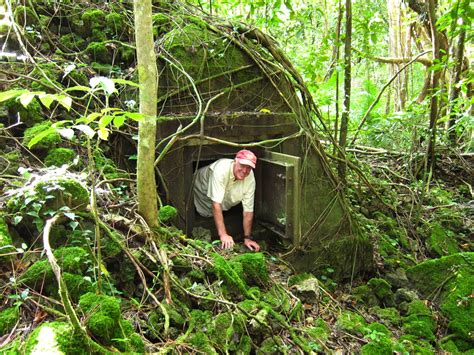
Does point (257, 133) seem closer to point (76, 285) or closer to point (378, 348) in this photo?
point (378, 348)

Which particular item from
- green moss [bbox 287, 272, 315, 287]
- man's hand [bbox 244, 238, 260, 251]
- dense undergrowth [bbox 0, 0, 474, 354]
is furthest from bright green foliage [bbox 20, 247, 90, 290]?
man's hand [bbox 244, 238, 260, 251]

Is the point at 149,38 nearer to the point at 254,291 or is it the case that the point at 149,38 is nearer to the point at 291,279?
the point at 254,291

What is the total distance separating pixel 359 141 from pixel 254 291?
23.7 ft

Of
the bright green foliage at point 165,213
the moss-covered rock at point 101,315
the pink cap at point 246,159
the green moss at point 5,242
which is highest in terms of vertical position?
the pink cap at point 246,159

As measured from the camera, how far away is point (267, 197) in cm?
575

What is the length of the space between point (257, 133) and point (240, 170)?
2.00 ft

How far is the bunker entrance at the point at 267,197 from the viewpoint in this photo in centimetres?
503

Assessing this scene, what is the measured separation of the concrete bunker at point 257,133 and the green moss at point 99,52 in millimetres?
704

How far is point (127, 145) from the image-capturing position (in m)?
4.77

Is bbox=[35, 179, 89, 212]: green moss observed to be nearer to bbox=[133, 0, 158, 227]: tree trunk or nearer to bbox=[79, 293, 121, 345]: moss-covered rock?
bbox=[133, 0, 158, 227]: tree trunk

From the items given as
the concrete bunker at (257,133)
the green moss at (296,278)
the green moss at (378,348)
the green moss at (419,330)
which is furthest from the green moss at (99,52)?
the green moss at (419,330)

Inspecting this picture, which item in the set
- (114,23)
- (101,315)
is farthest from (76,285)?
(114,23)

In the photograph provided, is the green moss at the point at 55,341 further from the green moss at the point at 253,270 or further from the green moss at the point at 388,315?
the green moss at the point at 388,315

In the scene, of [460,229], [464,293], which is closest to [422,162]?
[460,229]
